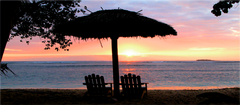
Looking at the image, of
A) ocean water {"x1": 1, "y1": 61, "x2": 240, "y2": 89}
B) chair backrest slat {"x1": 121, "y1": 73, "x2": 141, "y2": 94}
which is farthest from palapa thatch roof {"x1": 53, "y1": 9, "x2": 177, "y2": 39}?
ocean water {"x1": 1, "y1": 61, "x2": 240, "y2": 89}

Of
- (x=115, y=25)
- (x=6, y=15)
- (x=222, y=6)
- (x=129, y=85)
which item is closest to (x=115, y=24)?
(x=115, y=25)

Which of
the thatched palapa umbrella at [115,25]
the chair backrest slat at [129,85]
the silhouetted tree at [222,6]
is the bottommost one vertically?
the chair backrest slat at [129,85]

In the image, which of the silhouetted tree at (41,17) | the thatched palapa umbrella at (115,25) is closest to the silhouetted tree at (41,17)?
the silhouetted tree at (41,17)

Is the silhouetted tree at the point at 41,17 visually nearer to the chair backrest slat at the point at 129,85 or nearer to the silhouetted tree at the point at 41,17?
the silhouetted tree at the point at 41,17

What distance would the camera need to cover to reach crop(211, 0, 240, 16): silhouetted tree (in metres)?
7.98

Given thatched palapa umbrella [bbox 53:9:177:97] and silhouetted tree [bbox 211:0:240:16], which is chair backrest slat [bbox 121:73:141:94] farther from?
silhouetted tree [bbox 211:0:240:16]

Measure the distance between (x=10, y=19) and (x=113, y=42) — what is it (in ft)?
10.7

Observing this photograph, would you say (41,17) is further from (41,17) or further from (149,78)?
(149,78)

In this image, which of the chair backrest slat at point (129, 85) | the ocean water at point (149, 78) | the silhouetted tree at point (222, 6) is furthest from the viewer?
the ocean water at point (149, 78)

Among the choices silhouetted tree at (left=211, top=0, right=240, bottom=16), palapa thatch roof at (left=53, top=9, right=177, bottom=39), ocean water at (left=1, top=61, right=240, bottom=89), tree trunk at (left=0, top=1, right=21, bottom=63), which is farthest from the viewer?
ocean water at (left=1, top=61, right=240, bottom=89)

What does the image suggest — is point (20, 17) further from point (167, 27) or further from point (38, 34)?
point (167, 27)

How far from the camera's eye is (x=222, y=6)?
8.08 m

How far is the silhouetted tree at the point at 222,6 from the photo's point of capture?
798cm

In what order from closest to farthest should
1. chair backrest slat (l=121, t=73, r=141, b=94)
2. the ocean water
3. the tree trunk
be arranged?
the tree trunk → chair backrest slat (l=121, t=73, r=141, b=94) → the ocean water
